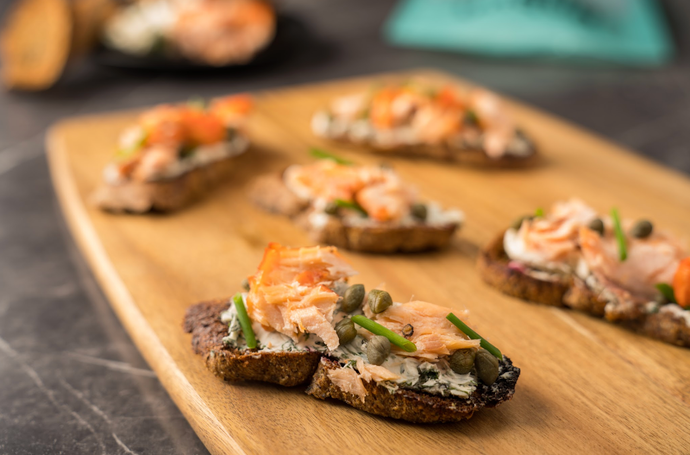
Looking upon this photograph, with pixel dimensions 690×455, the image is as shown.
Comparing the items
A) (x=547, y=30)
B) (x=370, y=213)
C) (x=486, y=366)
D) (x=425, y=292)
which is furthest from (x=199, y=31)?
(x=486, y=366)

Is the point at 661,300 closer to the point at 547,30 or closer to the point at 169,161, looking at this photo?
the point at 169,161

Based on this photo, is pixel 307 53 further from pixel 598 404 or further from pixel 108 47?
pixel 598 404

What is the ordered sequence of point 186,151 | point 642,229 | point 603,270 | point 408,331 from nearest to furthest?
point 408,331, point 603,270, point 642,229, point 186,151

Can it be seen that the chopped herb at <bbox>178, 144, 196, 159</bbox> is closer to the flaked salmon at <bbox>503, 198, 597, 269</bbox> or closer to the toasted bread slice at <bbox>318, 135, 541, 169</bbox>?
the toasted bread slice at <bbox>318, 135, 541, 169</bbox>

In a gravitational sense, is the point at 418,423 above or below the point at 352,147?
below

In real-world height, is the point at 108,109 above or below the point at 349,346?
below

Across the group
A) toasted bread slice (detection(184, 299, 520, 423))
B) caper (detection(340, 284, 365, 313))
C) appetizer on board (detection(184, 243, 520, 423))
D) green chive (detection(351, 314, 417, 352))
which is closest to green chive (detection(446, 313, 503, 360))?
appetizer on board (detection(184, 243, 520, 423))

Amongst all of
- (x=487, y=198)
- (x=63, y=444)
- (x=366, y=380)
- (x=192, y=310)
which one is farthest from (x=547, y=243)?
(x=63, y=444)
